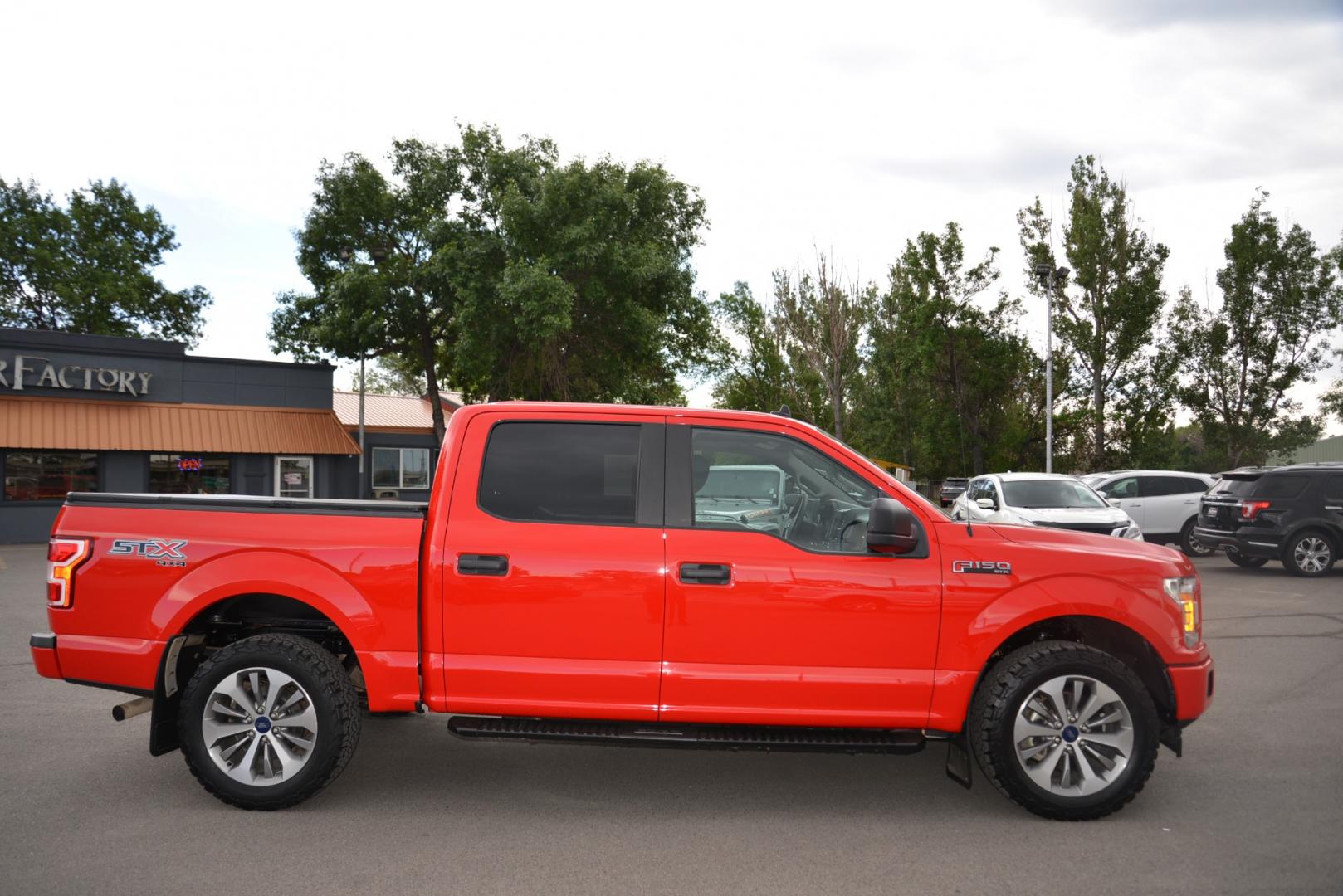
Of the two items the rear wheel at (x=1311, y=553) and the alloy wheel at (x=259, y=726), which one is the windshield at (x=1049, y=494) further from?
the alloy wheel at (x=259, y=726)

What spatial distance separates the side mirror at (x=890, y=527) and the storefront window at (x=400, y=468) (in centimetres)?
3091

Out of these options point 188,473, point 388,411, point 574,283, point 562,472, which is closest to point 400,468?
point 388,411

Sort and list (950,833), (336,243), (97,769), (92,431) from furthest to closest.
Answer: (336,243) → (92,431) → (97,769) → (950,833)

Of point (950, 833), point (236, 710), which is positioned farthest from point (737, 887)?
point (236, 710)

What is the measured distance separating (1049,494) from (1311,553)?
424 centimetres

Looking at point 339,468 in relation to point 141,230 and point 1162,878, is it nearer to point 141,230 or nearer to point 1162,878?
point 141,230

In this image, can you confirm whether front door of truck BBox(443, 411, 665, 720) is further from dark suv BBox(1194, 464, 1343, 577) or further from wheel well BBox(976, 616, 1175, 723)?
dark suv BBox(1194, 464, 1343, 577)

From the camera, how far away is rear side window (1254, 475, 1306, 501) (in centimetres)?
1479

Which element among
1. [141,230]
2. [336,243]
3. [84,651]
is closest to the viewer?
[84,651]

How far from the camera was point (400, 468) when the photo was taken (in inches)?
1358

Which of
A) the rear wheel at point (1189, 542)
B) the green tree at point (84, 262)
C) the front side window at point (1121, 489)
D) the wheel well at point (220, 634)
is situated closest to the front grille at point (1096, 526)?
the front side window at point (1121, 489)

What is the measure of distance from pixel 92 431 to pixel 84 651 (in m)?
22.3

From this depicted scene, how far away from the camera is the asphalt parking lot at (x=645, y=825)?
3.88m

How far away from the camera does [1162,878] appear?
390 cm
